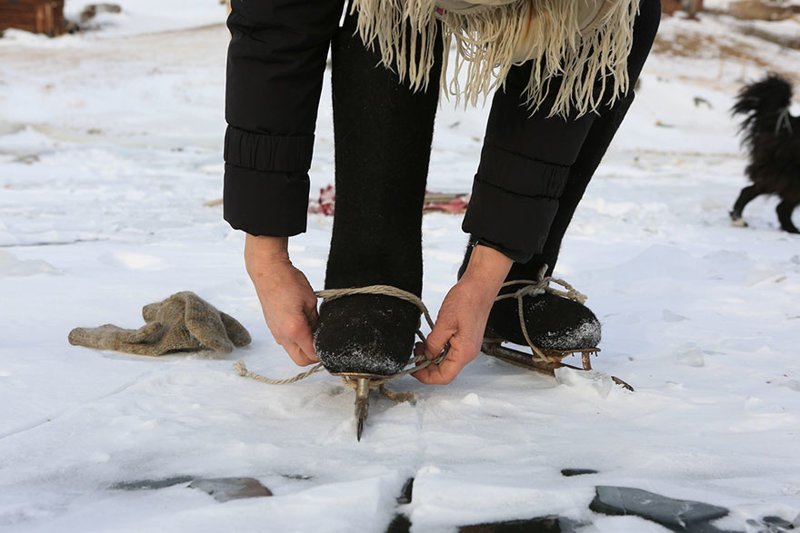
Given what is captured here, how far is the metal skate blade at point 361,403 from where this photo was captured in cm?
102

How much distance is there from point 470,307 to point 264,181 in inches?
12.3

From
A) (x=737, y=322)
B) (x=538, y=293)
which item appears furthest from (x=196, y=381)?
(x=737, y=322)

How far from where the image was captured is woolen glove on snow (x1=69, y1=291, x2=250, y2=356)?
4.36 ft

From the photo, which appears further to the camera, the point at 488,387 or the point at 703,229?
the point at 703,229

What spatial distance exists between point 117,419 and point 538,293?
2.17 feet

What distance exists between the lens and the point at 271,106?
41.1 inches

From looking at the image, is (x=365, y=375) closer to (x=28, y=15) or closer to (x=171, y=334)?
(x=171, y=334)

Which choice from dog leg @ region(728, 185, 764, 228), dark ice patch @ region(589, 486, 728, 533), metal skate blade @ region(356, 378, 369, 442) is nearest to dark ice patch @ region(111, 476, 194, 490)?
metal skate blade @ region(356, 378, 369, 442)

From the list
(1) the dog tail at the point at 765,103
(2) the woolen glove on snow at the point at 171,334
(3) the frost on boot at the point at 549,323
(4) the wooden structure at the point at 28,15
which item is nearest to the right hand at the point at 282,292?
(2) the woolen glove on snow at the point at 171,334

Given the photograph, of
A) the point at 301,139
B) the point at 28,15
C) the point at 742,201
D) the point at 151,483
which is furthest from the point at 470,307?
the point at 28,15

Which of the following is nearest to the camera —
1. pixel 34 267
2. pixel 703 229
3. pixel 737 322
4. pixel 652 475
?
pixel 652 475

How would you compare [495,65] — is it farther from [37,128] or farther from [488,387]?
[37,128]

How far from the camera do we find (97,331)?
53.6 inches

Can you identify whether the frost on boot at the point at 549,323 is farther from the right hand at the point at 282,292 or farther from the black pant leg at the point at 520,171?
the right hand at the point at 282,292
